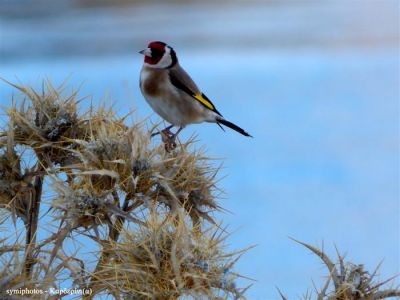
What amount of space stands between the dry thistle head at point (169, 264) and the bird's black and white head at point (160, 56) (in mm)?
3319

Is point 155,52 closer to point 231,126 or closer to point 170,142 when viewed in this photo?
point 231,126

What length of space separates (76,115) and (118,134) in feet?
1.94

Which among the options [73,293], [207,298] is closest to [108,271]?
[73,293]

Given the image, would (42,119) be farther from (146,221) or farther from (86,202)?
(146,221)

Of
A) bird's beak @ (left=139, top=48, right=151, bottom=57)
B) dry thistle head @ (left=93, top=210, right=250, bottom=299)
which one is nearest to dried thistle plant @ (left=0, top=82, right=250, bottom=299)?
dry thistle head @ (left=93, top=210, right=250, bottom=299)

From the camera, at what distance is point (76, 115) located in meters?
6.40

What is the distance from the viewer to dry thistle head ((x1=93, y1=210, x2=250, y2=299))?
5141 mm

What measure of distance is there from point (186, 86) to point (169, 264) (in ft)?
11.8

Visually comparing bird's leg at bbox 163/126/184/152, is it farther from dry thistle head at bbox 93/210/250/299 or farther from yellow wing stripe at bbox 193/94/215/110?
yellow wing stripe at bbox 193/94/215/110

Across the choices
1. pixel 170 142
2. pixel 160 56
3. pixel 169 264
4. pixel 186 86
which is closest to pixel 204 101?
pixel 186 86

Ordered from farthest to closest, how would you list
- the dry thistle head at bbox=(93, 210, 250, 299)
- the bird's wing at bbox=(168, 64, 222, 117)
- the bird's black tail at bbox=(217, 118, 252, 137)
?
the bird's wing at bbox=(168, 64, 222, 117), the bird's black tail at bbox=(217, 118, 252, 137), the dry thistle head at bbox=(93, 210, 250, 299)

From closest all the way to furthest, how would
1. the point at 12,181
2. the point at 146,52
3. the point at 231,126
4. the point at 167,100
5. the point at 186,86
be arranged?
the point at 12,181
the point at 146,52
the point at 231,126
the point at 167,100
the point at 186,86

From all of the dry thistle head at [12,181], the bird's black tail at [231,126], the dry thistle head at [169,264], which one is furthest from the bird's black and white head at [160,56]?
the dry thistle head at [169,264]

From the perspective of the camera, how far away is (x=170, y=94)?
834 cm
